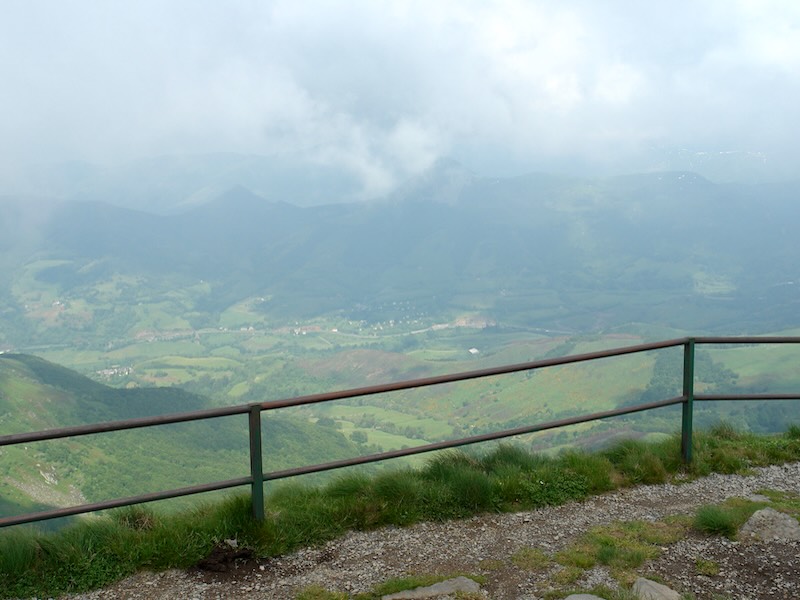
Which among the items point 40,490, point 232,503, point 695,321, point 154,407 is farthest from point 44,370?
point 695,321

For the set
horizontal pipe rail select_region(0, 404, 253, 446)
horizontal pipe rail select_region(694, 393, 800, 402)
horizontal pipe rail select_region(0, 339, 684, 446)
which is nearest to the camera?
horizontal pipe rail select_region(0, 404, 253, 446)

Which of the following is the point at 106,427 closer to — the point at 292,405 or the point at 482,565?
the point at 292,405

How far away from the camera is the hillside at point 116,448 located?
105 ft

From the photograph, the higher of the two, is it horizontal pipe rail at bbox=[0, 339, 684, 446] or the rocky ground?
horizontal pipe rail at bbox=[0, 339, 684, 446]

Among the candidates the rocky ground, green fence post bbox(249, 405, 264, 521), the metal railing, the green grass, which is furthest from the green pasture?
green fence post bbox(249, 405, 264, 521)

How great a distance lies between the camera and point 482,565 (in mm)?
4895

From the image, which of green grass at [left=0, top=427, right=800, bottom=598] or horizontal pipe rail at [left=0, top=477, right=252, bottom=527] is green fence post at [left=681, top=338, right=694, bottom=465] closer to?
green grass at [left=0, top=427, right=800, bottom=598]

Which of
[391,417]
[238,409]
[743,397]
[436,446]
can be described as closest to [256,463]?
[238,409]

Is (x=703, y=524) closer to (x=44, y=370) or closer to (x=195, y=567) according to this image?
(x=195, y=567)

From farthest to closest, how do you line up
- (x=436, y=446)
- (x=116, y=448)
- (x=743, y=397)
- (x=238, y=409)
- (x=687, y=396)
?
(x=116, y=448)
(x=743, y=397)
(x=687, y=396)
(x=436, y=446)
(x=238, y=409)

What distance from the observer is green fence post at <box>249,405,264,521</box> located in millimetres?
5020

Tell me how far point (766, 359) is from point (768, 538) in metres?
68.8

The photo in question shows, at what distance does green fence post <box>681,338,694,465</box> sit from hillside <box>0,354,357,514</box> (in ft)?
62.9

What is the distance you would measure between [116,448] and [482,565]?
37.0 meters
